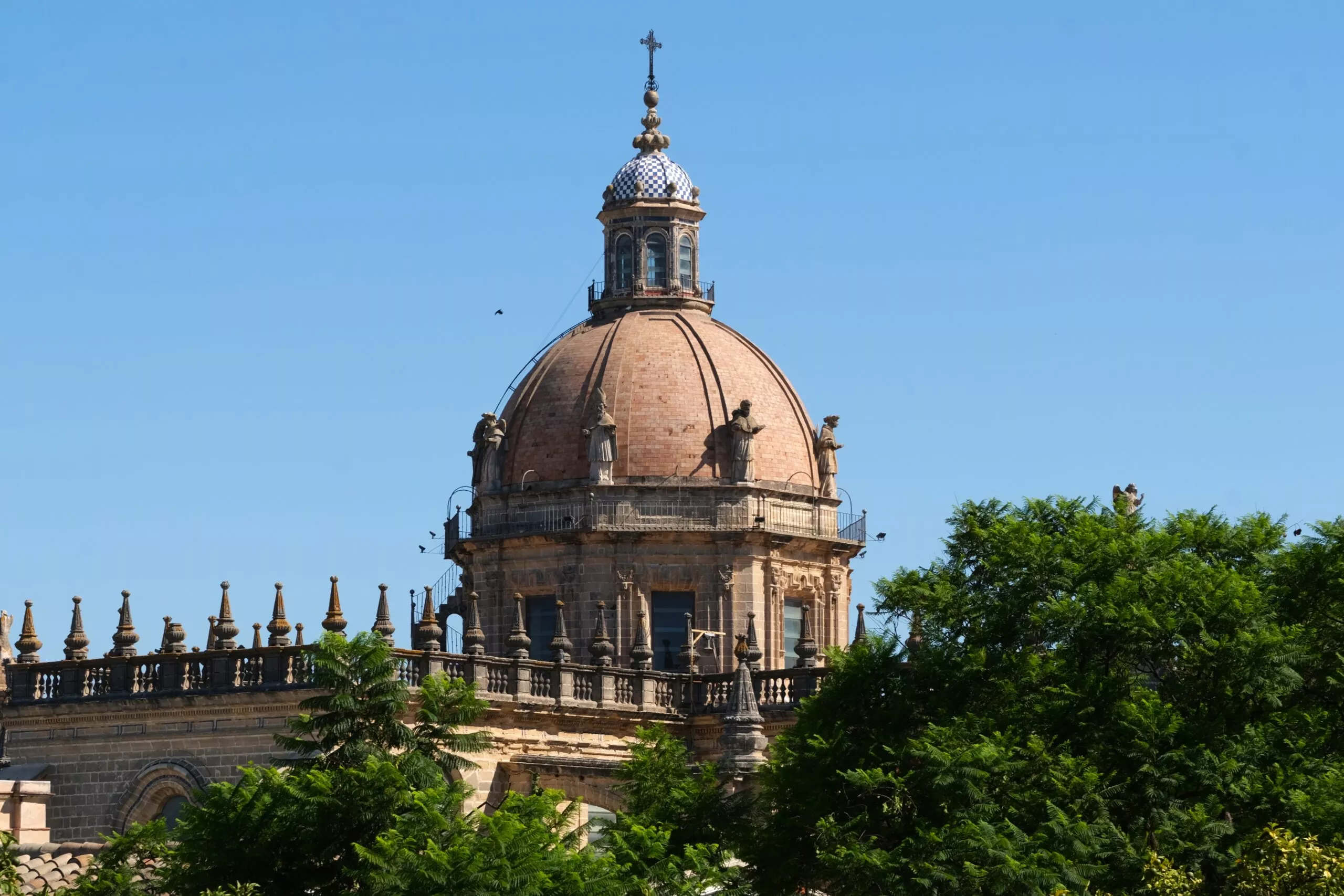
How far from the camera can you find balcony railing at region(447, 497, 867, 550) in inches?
3115

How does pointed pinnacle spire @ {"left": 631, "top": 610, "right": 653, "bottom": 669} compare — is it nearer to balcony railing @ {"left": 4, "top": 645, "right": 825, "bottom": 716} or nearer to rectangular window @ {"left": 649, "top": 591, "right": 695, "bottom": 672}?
balcony railing @ {"left": 4, "top": 645, "right": 825, "bottom": 716}

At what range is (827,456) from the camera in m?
82.7

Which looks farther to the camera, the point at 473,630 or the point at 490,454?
the point at 490,454

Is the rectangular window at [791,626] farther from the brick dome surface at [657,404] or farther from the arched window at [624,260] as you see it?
the arched window at [624,260]

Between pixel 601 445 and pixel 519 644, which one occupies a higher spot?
pixel 601 445

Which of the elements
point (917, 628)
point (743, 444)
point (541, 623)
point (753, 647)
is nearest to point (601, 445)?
point (743, 444)

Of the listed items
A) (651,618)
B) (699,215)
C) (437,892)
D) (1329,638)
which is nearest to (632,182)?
(699,215)

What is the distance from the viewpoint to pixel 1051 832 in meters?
49.0

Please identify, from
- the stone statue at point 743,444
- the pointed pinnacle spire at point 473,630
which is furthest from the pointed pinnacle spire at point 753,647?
the pointed pinnacle spire at point 473,630

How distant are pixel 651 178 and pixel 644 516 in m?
10.0

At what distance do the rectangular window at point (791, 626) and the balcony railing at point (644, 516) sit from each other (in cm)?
186

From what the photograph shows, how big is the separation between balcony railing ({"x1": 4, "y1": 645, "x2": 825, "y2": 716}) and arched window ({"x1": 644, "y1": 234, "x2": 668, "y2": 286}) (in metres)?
16.4

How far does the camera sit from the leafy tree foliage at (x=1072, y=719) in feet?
161

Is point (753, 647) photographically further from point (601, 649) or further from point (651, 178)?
point (651, 178)
